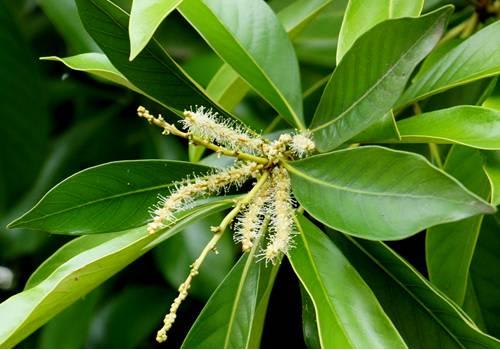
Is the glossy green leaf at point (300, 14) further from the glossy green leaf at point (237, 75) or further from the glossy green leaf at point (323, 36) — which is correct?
the glossy green leaf at point (323, 36)

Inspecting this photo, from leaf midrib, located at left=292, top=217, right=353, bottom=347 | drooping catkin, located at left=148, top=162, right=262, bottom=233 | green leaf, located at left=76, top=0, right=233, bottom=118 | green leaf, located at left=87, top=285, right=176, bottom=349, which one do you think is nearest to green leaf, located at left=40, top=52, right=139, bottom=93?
green leaf, located at left=76, top=0, right=233, bottom=118

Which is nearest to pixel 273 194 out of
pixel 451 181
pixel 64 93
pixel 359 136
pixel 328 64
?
pixel 359 136

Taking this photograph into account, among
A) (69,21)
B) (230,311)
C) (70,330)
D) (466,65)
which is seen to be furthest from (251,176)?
(70,330)

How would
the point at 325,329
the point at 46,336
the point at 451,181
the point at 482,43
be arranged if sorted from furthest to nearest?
the point at 46,336, the point at 482,43, the point at 325,329, the point at 451,181

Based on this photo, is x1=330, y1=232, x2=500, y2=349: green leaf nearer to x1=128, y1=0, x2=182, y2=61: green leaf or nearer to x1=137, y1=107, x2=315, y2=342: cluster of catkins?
x1=137, y1=107, x2=315, y2=342: cluster of catkins

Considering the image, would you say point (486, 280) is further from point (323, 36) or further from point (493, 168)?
point (323, 36)

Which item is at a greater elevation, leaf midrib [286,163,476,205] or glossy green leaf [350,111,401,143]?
glossy green leaf [350,111,401,143]

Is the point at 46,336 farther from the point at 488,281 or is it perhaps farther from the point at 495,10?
the point at 495,10
